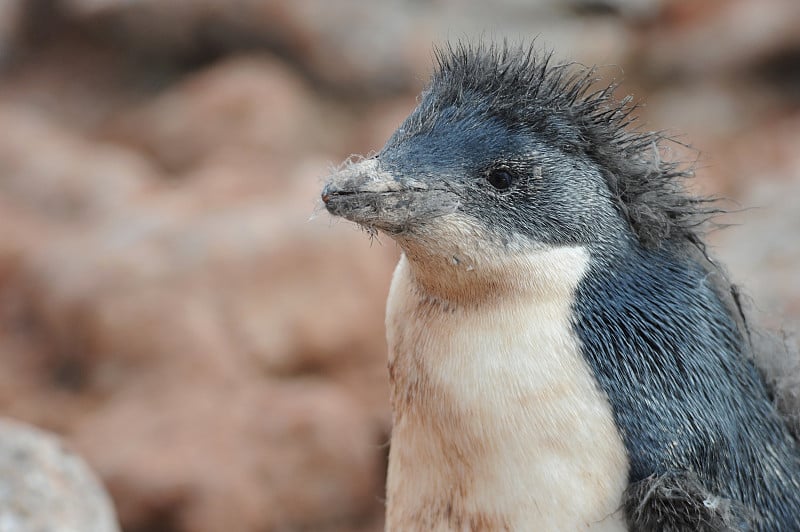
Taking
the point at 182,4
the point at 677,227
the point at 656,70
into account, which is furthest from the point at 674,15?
the point at 677,227

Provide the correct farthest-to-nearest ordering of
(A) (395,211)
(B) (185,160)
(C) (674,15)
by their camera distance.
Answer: (C) (674,15) < (B) (185,160) < (A) (395,211)

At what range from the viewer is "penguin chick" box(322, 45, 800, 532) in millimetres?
1644

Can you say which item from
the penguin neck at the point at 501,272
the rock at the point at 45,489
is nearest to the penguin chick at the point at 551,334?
the penguin neck at the point at 501,272

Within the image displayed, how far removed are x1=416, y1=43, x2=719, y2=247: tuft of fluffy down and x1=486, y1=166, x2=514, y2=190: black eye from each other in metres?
0.10

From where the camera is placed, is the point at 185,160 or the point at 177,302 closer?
the point at 177,302

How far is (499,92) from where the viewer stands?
5.82 feet

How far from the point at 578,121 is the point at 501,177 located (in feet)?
0.69

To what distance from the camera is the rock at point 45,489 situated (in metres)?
2.41

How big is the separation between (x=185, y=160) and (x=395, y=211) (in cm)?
428

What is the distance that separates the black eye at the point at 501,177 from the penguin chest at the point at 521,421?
8.5 inches

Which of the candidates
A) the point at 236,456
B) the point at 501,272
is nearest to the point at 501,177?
the point at 501,272

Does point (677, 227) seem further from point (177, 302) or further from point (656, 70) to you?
point (656, 70)

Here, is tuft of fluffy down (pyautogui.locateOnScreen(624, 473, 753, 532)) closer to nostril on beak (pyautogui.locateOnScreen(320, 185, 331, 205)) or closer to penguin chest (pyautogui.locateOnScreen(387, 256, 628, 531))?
penguin chest (pyautogui.locateOnScreen(387, 256, 628, 531))

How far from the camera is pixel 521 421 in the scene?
1650 mm
